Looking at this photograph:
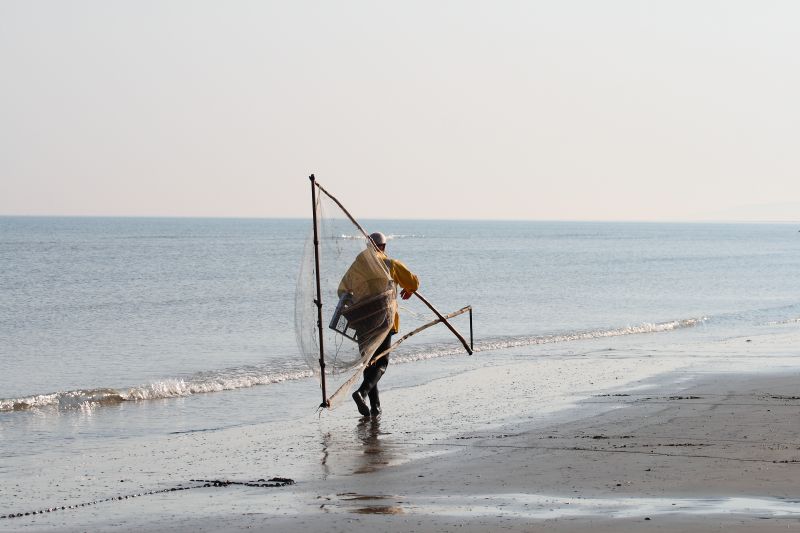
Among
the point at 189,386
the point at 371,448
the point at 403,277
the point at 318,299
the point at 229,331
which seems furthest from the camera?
the point at 229,331

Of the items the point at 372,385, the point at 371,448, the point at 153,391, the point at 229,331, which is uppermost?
the point at 372,385

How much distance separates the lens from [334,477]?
8.04 m

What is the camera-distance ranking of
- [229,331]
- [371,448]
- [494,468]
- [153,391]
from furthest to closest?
[229,331], [153,391], [371,448], [494,468]

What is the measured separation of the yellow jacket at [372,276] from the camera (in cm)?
1084

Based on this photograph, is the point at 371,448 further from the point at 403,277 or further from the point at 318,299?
the point at 403,277

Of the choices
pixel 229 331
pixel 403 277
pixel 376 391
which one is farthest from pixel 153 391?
pixel 229 331

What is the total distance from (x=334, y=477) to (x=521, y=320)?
777 inches

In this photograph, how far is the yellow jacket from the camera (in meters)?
10.8

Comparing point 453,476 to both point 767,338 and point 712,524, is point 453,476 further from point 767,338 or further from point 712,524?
point 767,338

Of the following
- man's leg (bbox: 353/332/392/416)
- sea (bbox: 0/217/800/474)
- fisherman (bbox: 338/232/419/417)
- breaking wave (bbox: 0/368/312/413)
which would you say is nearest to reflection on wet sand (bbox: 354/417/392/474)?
man's leg (bbox: 353/332/392/416)

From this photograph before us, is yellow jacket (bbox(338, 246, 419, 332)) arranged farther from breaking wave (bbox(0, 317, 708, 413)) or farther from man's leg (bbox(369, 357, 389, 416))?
breaking wave (bbox(0, 317, 708, 413))

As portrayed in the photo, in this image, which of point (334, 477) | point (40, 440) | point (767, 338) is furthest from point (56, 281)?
point (334, 477)

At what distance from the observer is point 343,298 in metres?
10.9

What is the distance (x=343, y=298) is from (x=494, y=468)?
130 inches
